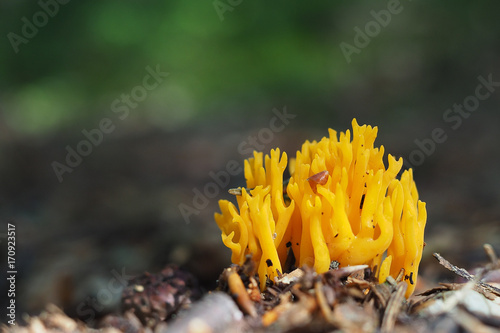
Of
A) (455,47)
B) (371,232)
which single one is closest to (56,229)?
(371,232)

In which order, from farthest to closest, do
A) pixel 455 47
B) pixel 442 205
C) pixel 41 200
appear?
pixel 455 47
pixel 41 200
pixel 442 205

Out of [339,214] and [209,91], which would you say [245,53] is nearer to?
[209,91]

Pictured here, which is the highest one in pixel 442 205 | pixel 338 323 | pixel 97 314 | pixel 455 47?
pixel 455 47

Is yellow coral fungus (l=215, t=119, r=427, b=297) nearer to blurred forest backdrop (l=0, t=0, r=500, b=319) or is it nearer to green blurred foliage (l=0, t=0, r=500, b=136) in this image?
blurred forest backdrop (l=0, t=0, r=500, b=319)

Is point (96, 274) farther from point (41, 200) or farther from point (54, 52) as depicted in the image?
point (54, 52)

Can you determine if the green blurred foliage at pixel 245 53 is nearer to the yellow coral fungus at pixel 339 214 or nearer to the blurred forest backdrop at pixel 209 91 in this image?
the blurred forest backdrop at pixel 209 91

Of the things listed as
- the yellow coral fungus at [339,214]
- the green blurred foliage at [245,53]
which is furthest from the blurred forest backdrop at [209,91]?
the yellow coral fungus at [339,214]

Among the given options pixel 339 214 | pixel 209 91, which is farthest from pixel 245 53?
pixel 339 214
